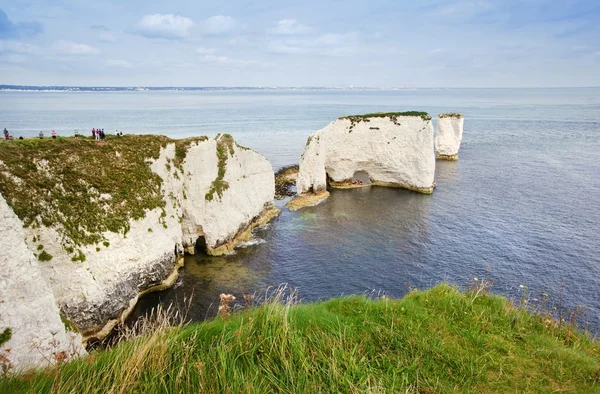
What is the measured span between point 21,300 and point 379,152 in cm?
4156

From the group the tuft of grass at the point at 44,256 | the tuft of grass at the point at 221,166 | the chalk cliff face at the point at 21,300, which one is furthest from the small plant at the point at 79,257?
the tuft of grass at the point at 221,166

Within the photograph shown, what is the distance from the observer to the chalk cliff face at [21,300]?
1380 cm

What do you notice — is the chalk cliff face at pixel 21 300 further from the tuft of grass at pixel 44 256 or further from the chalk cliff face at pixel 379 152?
the chalk cliff face at pixel 379 152

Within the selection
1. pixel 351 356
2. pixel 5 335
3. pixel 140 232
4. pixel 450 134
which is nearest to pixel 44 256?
pixel 5 335

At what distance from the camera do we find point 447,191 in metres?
46.4

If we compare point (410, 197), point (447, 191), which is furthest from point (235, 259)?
point (447, 191)

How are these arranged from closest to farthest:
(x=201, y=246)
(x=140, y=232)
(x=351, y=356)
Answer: (x=351, y=356) < (x=140, y=232) < (x=201, y=246)

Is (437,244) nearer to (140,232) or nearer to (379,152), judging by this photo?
(379,152)

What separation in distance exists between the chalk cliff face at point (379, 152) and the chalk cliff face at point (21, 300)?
32.4m

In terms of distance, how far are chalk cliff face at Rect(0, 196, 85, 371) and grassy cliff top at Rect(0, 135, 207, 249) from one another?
3557 millimetres

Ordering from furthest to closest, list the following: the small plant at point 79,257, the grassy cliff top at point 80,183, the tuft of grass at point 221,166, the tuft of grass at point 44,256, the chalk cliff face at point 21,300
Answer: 1. the tuft of grass at point 221,166
2. the small plant at point 79,257
3. the grassy cliff top at point 80,183
4. the tuft of grass at point 44,256
5. the chalk cliff face at point 21,300

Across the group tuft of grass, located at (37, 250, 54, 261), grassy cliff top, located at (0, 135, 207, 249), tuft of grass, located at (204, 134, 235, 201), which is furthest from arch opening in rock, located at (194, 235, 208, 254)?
tuft of grass, located at (37, 250, 54, 261)

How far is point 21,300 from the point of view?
14219mm

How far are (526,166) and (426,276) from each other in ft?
141
